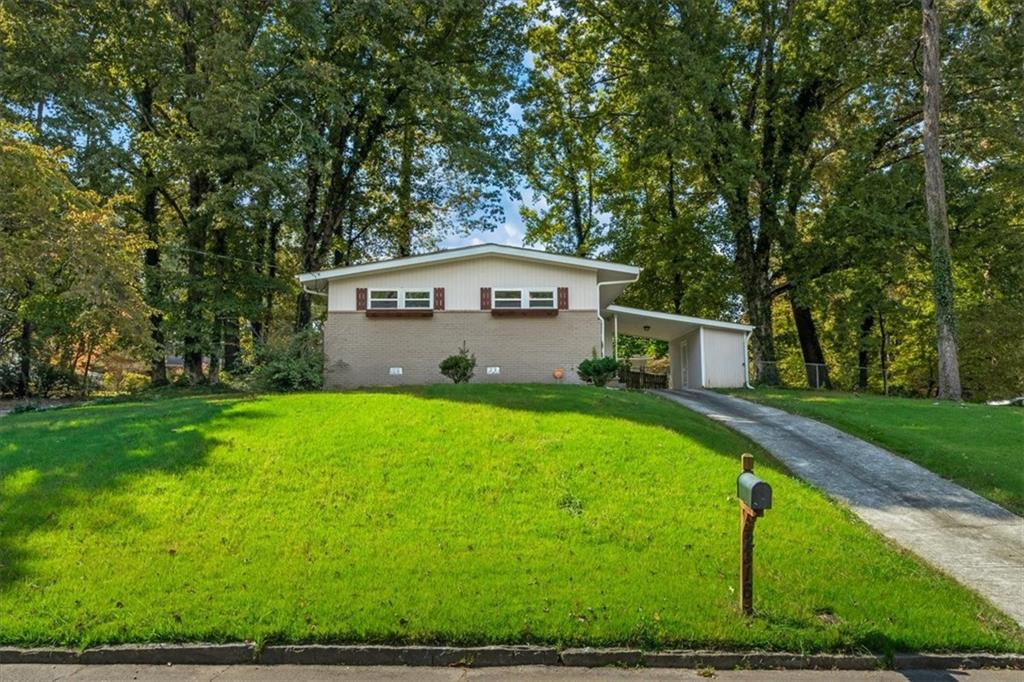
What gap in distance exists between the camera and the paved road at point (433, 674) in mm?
4117

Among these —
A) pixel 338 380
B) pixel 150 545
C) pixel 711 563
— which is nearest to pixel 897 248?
pixel 338 380

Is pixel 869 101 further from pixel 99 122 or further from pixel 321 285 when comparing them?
pixel 99 122

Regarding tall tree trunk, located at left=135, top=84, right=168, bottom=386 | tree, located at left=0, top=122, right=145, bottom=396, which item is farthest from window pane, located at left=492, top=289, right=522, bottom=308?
tall tree trunk, located at left=135, top=84, right=168, bottom=386

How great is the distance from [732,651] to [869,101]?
26.6m

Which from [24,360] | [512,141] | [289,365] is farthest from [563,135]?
[24,360]

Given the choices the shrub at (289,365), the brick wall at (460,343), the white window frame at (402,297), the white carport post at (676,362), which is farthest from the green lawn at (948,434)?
the shrub at (289,365)

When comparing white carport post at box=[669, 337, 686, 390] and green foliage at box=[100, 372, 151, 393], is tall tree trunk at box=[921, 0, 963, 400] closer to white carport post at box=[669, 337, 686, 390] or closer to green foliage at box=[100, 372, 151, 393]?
white carport post at box=[669, 337, 686, 390]

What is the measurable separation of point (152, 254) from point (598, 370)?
19.8 metres

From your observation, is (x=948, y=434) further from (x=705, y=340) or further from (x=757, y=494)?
(x=705, y=340)

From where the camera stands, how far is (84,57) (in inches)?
825

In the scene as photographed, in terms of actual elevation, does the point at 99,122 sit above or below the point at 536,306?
above

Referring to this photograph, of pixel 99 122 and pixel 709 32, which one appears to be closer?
pixel 99 122

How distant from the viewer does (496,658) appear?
14.2ft

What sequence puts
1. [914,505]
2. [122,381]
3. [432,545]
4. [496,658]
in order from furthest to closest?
[122,381] < [914,505] < [432,545] < [496,658]
